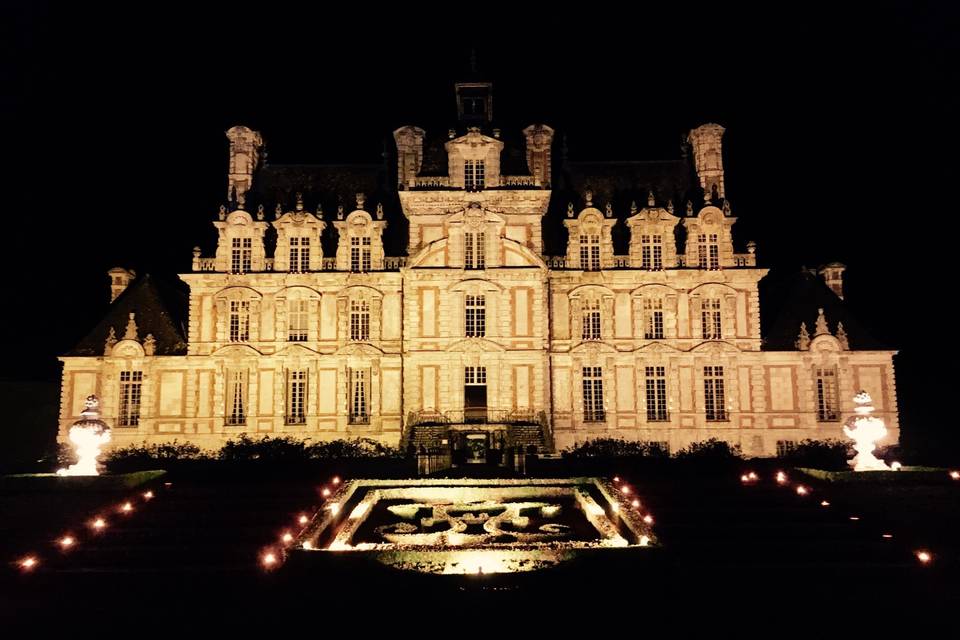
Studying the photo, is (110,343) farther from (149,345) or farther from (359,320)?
(359,320)

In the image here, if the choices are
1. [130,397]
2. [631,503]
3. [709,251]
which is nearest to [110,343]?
[130,397]

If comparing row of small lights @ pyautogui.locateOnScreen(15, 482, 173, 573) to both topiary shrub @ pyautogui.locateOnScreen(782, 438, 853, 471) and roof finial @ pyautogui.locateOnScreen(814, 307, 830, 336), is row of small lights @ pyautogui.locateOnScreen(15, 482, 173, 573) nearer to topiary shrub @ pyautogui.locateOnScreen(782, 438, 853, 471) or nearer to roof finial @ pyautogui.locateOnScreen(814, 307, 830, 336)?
topiary shrub @ pyautogui.locateOnScreen(782, 438, 853, 471)

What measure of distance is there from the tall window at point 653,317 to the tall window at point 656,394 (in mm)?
1651

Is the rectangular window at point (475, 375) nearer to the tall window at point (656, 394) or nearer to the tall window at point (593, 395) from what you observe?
the tall window at point (593, 395)

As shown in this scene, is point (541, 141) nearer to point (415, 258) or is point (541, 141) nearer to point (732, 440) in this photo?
point (415, 258)

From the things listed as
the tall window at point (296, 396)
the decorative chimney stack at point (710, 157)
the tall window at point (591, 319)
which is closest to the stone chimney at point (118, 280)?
the tall window at point (296, 396)

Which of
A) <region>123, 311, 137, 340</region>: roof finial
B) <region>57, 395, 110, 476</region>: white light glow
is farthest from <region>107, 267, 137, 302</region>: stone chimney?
<region>57, 395, 110, 476</region>: white light glow

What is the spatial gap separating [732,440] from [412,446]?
15129mm

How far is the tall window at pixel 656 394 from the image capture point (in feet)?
125

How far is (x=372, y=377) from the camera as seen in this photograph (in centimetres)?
3812

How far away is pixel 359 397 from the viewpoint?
38188 millimetres

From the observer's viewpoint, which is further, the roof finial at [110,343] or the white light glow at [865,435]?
the roof finial at [110,343]

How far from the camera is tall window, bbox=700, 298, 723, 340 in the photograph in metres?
38.5
